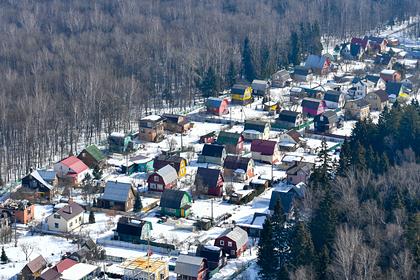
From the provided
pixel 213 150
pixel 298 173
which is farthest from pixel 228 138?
pixel 298 173

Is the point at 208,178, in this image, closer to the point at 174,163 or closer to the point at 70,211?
the point at 174,163

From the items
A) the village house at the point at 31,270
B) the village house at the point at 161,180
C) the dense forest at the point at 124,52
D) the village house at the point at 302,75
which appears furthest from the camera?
the village house at the point at 302,75

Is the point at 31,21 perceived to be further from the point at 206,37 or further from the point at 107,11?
the point at 206,37

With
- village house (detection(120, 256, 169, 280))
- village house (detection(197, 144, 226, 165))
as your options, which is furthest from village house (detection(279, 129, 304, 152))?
village house (detection(120, 256, 169, 280))

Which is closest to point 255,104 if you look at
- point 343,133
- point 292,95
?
point 292,95

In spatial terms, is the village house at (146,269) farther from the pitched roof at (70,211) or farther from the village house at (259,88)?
the village house at (259,88)

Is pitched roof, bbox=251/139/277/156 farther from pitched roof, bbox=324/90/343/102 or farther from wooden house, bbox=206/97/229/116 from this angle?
pitched roof, bbox=324/90/343/102

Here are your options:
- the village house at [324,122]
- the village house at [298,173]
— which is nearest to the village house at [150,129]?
the village house at [324,122]
